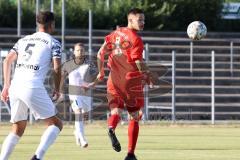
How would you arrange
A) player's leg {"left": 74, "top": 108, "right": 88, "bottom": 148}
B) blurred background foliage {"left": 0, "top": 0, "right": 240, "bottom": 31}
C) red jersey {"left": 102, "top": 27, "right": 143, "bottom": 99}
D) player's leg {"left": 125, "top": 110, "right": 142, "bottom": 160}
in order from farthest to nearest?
blurred background foliage {"left": 0, "top": 0, "right": 240, "bottom": 31}, player's leg {"left": 74, "top": 108, "right": 88, "bottom": 148}, red jersey {"left": 102, "top": 27, "right": 143, "bottom": 99}, player's leg {"left": 125, "top": 110, "right": 142, "bottom": 160}

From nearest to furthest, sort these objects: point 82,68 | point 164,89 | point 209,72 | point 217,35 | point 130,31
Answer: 1. point 130,31
2. point 82,68
3. point 164,89
4. point 209,72
5. point 217,35

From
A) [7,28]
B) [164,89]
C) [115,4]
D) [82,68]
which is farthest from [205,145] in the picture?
[115,4]

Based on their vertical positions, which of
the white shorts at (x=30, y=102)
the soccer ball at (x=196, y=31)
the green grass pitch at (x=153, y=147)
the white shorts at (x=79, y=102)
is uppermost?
the soccer ball at (x=196, y=31)

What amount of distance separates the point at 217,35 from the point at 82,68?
58.2 feet

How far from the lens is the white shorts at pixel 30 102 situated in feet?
38.8

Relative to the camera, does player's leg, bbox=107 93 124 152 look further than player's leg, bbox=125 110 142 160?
Yes

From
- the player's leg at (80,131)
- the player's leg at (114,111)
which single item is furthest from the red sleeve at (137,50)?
the player's leg at (80,131)

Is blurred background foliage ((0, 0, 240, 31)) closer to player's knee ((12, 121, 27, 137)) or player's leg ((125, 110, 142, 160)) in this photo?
player's leg ((125, 110, 142, 160))

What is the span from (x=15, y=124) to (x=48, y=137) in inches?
23.3

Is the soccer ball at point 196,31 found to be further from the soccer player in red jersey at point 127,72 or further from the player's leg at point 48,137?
the player's leg at point 48,137

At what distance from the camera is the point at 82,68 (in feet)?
62.9

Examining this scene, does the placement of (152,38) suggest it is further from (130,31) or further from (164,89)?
(130,31)

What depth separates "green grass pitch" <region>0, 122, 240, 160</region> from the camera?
14945mm

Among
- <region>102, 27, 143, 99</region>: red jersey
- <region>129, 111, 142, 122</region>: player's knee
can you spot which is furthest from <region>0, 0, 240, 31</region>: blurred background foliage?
<region>129, 111, 142, 122</region>: player's knee
